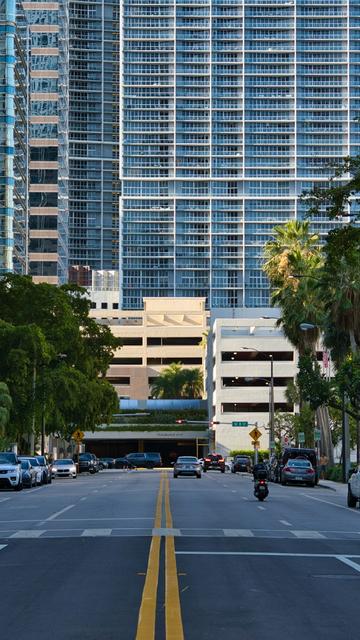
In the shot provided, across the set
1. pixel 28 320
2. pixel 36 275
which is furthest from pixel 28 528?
pixel 36 275

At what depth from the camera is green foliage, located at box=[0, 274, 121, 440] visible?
6994cm

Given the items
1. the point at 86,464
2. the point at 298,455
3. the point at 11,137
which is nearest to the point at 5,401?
the point at 298,455

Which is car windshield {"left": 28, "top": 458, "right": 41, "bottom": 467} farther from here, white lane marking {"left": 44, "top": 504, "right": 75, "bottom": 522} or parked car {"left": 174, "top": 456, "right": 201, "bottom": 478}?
white lane marking {"left": 44, "top": 504, "right": 75, "bottom": 522}

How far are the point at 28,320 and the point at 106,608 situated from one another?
6683 centimetres

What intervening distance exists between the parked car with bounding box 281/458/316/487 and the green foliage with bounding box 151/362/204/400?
115 m

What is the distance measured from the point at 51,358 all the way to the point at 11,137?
73702 millimetres

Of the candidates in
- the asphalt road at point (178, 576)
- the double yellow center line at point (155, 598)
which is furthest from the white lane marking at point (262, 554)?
the double yellow center line at point (155, 598)

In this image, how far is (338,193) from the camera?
26.2 m

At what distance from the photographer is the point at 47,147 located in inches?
6713

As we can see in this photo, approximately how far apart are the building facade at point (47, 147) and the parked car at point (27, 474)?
112m

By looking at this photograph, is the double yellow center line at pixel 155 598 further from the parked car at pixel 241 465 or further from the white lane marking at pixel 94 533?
the parked car at pixel 241 465

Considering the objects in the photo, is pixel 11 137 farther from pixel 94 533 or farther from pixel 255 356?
pixel 94 533

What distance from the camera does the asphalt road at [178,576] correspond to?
37.8 feet

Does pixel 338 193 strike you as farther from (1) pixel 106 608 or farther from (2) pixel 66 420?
(2) pixel 66 420
